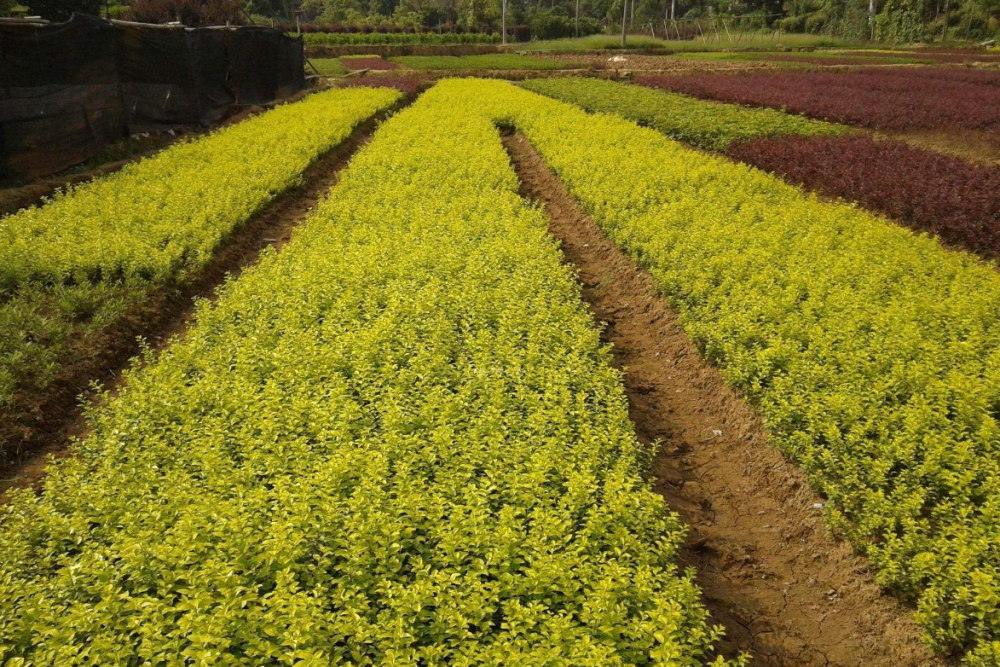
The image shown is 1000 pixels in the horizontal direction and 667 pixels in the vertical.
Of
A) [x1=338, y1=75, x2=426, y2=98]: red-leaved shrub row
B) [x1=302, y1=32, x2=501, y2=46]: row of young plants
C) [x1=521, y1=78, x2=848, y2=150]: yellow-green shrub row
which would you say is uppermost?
[x1=302, y1=32, x2=501, y2=46]: row of young plants

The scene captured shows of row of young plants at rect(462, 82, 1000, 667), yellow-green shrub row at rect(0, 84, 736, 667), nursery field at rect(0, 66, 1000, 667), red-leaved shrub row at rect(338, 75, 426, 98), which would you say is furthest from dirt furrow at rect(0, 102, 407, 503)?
red-leaved shrub row at rect(338, 75, 426, 98)

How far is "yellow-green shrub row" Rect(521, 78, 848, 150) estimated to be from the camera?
1919 cm

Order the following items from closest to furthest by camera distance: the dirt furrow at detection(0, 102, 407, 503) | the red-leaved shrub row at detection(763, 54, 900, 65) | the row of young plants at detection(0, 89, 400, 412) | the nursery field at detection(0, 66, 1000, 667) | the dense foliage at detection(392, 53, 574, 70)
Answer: the nursery field at detection(0, 66, 1000, 667)
the dirt furrow at detection(0, 102, 407, 503)
the row of young plants at detection(0, 89, 400, 412)
the red-leaved shrub row at detection(763, 54, 900, 65)
the dense foliage at detection(392, 53, 574, 70)

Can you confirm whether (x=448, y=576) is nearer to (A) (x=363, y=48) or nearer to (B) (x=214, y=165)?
(B) (x=214, y=165)

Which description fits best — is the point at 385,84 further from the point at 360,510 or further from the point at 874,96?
the point at 360,510

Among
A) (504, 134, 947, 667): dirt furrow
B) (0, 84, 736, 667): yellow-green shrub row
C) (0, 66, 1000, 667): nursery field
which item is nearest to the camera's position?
(0, 84, 736, 667): yellow-green shrub row

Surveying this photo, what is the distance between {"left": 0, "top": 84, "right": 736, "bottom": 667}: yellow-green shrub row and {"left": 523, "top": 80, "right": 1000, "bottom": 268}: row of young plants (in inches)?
361

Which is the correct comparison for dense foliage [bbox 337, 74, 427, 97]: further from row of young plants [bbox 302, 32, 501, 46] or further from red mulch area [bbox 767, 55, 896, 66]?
red mulch area [bbox 767, 55, 896, 66]

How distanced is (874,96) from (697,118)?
11.0 meters

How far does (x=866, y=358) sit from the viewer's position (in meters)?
6.15

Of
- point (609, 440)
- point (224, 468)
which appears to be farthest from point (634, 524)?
point (224, 468)

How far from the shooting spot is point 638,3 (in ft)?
352

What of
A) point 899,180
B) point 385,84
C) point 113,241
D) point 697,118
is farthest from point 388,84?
point 899,180

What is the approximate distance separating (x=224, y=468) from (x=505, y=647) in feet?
8.31
